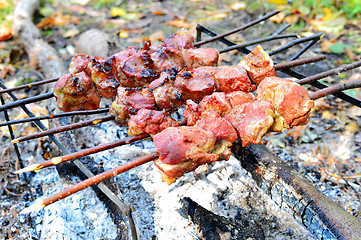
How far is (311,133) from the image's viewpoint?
12.5 feet

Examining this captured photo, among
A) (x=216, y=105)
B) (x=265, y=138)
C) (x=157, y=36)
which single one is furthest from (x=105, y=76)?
(x=157, y=36)

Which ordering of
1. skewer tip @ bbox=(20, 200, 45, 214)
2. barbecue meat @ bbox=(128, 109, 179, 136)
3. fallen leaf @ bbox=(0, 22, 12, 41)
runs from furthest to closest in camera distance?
fallen leaf @ bbox=(0, 22, 12, 41) → barbecue meat @ bbox=(128, 109, 179, 136) → skewer tip @ bbox=(20, 200, 45, 214)

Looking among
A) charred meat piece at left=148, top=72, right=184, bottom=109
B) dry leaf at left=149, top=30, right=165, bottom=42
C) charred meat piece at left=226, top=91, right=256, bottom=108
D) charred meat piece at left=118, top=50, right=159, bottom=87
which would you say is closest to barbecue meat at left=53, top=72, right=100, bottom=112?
charred meat piece at left=118, top=50, right=159, bottom=87

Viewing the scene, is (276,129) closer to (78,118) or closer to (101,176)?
(101,176)

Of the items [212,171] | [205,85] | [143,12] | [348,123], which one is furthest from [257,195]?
[143,12]

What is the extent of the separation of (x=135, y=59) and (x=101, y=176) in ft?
3.62

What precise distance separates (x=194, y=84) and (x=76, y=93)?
0.93m

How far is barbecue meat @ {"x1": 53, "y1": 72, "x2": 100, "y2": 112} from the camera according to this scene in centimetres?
218

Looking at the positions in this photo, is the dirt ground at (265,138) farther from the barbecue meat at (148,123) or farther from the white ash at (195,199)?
the barbecue meat at (148,123)

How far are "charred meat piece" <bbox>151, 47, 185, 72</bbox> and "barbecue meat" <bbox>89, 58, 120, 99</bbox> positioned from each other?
35cm

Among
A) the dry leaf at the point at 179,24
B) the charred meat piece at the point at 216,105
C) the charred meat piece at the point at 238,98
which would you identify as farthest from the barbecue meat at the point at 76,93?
the dry leaf at the point at 179,24

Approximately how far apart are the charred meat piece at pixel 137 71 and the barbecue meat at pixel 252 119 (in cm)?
72

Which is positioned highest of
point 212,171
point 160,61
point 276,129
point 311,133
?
point 160,61

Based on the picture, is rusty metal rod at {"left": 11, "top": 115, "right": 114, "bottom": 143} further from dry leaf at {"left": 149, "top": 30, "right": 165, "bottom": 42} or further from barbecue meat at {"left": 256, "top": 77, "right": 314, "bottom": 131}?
dry leaf at {"left": 149, "top": 30, "right": 165, "bottom": 42}
